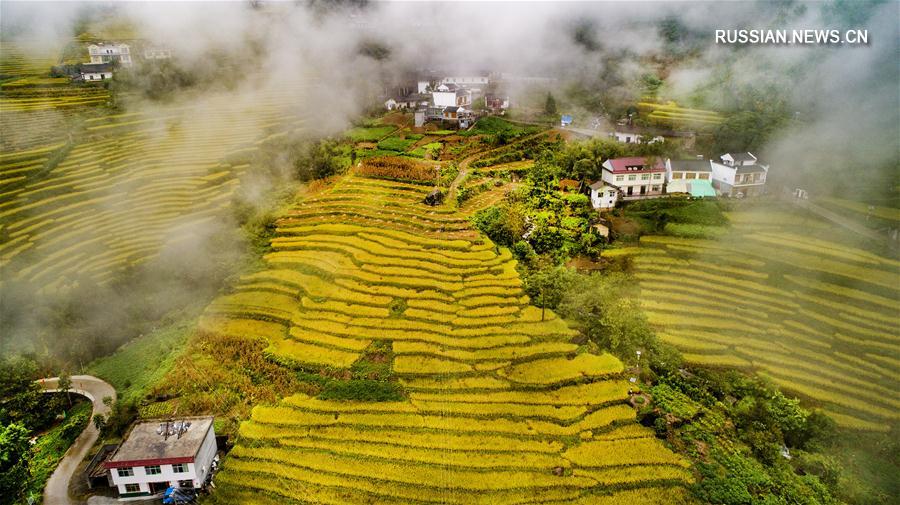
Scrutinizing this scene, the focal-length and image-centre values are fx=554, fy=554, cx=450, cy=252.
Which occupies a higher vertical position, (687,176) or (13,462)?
(687,176)

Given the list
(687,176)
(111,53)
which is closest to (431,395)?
(687,176)

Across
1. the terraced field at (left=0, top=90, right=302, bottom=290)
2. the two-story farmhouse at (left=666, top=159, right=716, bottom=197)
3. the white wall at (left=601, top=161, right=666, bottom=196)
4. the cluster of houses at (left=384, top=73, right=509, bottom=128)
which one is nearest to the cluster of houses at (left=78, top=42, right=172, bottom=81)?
the terraced field at (left=0, top=90, right=302, bottom=290)

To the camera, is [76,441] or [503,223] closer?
[76,441]

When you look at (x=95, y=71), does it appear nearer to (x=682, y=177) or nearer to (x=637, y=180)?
(x=637, y=180)

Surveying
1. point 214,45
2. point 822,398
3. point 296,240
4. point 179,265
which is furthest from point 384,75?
point 822,398

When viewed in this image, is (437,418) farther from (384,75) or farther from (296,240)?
(384,75)

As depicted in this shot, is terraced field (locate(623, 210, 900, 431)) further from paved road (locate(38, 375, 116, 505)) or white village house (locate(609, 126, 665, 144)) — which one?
paved road (locate(38, 375, 116, 505))
